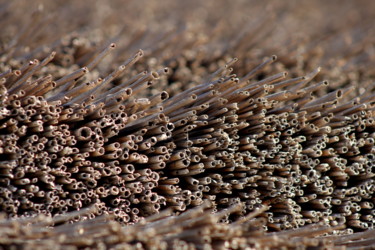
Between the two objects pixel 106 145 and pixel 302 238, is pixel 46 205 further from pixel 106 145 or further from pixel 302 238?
pixel 302 238

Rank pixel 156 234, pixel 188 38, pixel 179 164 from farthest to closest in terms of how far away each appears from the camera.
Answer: pixel 188 38, pixel 179 164, pixel 156 234

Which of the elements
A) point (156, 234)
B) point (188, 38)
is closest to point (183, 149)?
point (156, 234)

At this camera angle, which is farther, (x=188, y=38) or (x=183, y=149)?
(x=188, y=38)

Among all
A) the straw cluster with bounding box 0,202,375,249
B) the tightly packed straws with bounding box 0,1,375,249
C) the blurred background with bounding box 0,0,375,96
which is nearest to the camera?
the straw cluster with bounding box 0,202,375,249

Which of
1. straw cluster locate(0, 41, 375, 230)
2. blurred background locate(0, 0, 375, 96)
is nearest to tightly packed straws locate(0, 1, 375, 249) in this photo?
straw cluster locate(0, 41, 375, 230)

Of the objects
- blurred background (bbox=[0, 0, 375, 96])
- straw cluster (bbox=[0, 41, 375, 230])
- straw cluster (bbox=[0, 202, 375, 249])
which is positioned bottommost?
straw cluster (bbox=[0, 202, 375, 249])

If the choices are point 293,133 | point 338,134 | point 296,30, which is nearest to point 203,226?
point 293,133

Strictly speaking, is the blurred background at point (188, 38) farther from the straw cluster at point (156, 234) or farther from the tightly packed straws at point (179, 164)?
the straw cluster at point (156, 234)

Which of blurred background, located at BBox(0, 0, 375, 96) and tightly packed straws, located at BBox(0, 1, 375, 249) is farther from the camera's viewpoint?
blurred background, located at BBox(0, 0, 375, 96)

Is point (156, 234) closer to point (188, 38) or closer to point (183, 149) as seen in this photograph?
point (183, 149)

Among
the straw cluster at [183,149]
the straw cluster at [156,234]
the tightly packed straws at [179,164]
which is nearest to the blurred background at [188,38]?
the tightly packed straws at [179,164]

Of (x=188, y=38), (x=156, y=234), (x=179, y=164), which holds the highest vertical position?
(x=188, y=38)

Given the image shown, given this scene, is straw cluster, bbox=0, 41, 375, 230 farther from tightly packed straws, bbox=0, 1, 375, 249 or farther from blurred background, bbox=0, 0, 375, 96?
blurred background, bbox=0, 0, 375, 96
